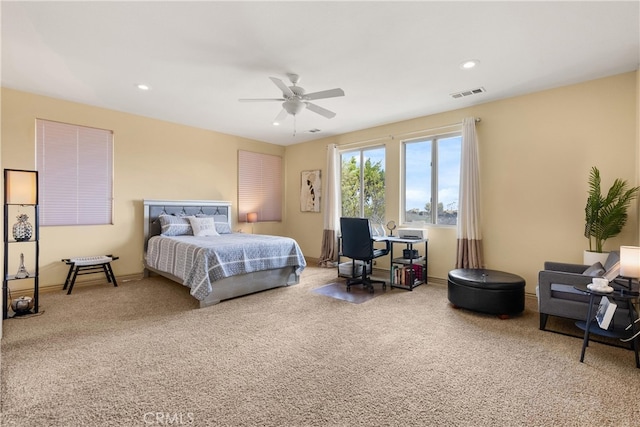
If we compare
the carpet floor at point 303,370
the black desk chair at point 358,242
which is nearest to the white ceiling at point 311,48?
the black desk chair at point 358,242

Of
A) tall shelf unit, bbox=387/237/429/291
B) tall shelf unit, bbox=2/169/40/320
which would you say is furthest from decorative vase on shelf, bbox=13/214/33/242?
tall shelf unit, bbox=387/237/429/291

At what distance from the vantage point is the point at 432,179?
509cm

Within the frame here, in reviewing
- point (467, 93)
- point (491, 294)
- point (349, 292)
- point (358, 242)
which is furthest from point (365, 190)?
point (491, 294)

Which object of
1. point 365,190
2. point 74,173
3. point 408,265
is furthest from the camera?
point 365,190

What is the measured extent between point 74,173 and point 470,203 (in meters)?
5.95

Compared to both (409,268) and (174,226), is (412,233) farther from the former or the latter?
(174,226)

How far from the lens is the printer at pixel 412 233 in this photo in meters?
4.88

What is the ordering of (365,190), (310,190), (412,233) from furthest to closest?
1. (310,190)
2. (365,190)
3. (412,233)

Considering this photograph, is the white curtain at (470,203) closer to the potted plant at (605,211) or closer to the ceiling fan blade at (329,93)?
the potted plant at (605,211)

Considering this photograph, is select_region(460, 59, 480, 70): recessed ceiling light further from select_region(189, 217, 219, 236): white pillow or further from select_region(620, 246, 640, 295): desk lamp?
select_region(189, 217, 219, 236): white pillow

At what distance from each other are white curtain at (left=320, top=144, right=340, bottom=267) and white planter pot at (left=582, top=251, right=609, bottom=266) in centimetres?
393

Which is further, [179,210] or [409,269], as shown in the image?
[179,210]

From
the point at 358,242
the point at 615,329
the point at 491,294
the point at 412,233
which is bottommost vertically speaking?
the point at 615,329

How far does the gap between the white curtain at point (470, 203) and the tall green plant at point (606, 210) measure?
1.24 meters
